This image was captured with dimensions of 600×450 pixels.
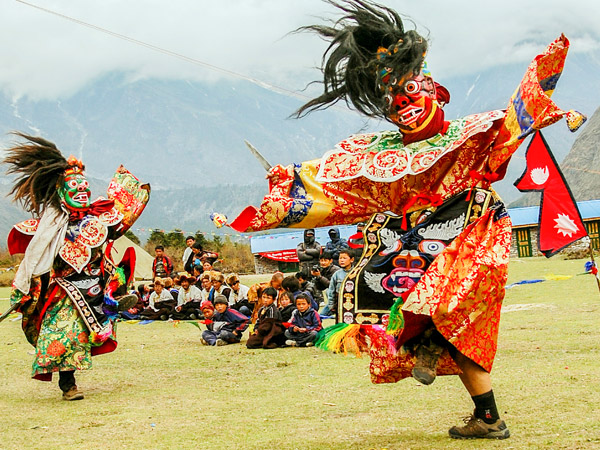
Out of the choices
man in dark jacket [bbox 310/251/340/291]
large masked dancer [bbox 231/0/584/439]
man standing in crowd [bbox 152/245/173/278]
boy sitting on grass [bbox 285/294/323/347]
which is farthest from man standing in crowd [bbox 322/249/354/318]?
man standing in crowd [bbox 152/245/173/278]

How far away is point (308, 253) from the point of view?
1245 cm

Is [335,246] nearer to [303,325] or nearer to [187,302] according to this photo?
[187,302]

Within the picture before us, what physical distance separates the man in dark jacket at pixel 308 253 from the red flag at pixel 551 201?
799 cm

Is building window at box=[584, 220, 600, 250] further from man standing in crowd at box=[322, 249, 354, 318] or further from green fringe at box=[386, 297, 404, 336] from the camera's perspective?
green fringe at box=[386, 297, 404, 336]

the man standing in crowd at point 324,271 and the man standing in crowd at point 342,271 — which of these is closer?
the man standing in crowd at point 342,271

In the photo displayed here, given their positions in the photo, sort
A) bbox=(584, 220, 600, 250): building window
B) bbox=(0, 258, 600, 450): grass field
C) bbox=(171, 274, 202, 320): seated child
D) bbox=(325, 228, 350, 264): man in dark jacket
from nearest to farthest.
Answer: bbox=(0, 258, 600, 450): grass field → bbox=(325, 228, 350, 264): man in dark jacket → bbox=(171, 274, 202, 320): seated child → bbox=(584, 220, 600, 250): building window

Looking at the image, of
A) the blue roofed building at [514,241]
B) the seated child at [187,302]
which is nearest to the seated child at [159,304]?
the seated child at [187,302]

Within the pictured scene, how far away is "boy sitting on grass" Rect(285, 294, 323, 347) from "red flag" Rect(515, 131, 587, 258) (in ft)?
14.9

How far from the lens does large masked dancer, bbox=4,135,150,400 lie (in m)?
6.54

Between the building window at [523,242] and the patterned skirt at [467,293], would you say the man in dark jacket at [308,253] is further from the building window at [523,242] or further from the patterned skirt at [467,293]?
the building window at [523,242]

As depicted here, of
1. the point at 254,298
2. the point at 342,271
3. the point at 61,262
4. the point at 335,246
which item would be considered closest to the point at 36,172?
the point at 61,262

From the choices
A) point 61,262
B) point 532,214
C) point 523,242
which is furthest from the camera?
point 532,214

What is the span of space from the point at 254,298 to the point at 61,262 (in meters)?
4.09

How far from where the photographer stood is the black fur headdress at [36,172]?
22.5ft
